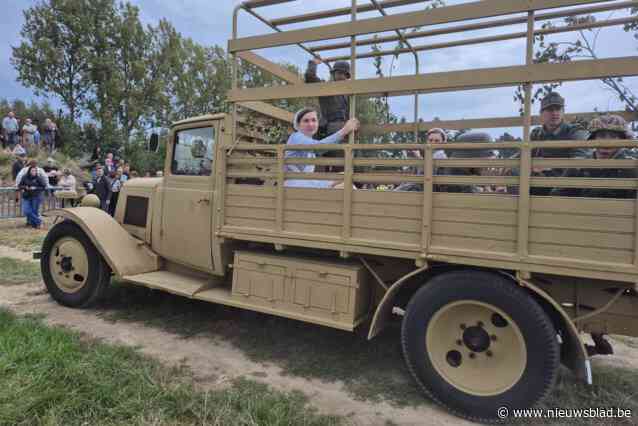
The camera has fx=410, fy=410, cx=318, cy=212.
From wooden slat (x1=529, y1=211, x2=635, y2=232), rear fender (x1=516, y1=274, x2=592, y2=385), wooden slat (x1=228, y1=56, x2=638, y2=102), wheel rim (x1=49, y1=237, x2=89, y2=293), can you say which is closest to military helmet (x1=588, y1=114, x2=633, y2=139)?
wooden slat (x1=228, y1=56, x2=638, y2=102)

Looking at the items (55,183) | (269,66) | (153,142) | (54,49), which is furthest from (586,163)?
(54,49)

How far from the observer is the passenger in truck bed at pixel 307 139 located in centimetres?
346

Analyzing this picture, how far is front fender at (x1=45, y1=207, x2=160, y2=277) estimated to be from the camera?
14.4ft

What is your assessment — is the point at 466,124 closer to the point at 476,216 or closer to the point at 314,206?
the point at 476,216

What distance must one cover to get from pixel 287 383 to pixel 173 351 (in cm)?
117

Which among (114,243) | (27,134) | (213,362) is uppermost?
(27,134)

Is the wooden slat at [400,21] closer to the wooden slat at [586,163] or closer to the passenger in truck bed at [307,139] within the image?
the passenger in truck bed at [307,139]

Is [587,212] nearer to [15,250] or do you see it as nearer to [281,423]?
[281,423]

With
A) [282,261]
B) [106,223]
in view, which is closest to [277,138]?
[282,261]

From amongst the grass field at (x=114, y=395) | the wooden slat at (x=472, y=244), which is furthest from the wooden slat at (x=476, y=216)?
the grass field at (x=114, y=395)

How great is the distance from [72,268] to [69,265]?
0.05m

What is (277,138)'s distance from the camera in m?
4.80

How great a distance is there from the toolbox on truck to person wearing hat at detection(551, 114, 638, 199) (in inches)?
64.1

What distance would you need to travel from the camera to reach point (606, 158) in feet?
9.18
